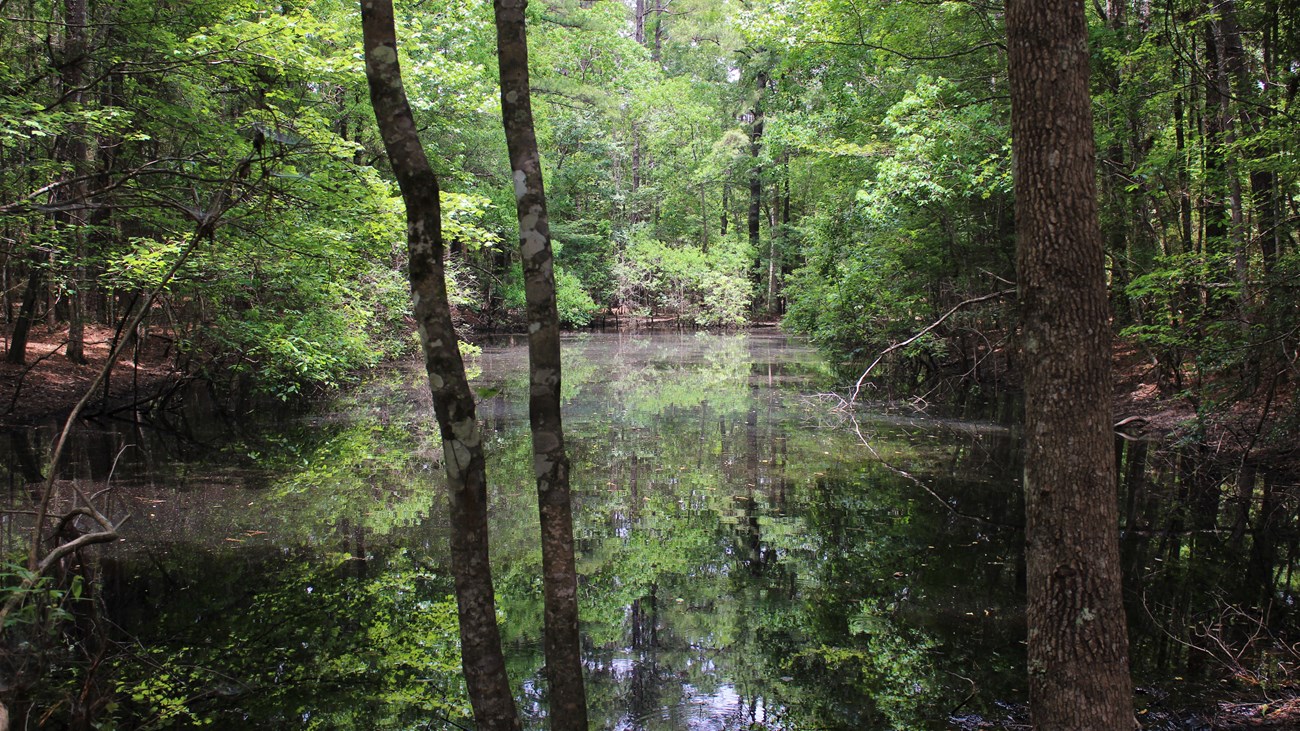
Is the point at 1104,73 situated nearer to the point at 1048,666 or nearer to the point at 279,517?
the point at 1048,666

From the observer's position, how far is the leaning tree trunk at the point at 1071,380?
2.65 meters

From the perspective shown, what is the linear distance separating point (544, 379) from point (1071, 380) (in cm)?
199

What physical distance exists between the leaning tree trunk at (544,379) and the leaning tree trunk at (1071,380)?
1795mm

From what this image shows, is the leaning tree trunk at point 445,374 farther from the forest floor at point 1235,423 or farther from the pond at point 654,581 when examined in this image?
the forest floor at point 1235,423

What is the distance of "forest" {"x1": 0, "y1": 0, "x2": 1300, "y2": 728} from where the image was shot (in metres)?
4.06

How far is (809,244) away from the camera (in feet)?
79.6

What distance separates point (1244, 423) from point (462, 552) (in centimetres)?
955

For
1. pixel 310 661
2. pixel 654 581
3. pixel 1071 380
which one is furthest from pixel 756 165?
pixel 1071 380

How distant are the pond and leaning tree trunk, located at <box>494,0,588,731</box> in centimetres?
114

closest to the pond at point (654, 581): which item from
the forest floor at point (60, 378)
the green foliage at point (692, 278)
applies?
the forest floor at point (60, 378)

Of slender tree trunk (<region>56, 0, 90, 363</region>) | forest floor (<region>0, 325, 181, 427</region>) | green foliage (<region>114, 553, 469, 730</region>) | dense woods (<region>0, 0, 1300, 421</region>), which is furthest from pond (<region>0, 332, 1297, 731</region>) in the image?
slender tree trunk (<region>56, 0, 90, 363</region>)

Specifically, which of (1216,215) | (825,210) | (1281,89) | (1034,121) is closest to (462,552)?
(1034,121)

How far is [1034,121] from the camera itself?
2715 mm

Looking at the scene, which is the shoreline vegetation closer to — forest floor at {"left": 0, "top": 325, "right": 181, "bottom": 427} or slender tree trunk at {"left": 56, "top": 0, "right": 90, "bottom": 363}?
forest floor at {"left": 0, "top": 325, "right": 181, "bottom": 427}
